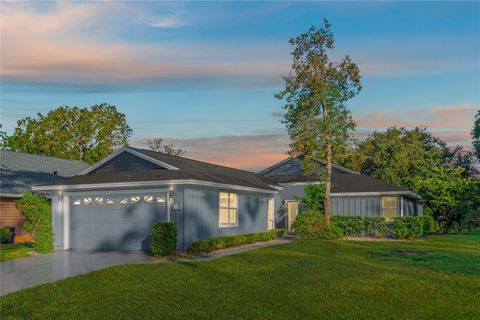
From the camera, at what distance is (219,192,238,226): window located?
24094mm

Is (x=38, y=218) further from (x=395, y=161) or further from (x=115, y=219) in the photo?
(x=395, y=161)

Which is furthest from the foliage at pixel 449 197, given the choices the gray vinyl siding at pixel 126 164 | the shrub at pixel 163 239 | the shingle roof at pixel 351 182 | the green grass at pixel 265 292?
the shrub at pixel 163 239

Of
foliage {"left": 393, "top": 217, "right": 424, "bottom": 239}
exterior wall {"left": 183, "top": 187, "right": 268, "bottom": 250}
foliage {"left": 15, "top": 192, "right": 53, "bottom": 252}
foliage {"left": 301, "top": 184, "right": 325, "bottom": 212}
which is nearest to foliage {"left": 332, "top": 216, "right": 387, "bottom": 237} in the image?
foliage {"left": 393, "top": 217, "right": 424, "bottom": 239}

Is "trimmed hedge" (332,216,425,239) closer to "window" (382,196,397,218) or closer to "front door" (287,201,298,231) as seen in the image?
"window" (382,196,397,218)

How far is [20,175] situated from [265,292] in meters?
22.9

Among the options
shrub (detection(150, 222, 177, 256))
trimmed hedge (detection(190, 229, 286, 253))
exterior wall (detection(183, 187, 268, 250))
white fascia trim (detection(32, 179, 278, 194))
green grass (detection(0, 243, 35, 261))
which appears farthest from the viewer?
exterior wall (detection(183, 187, 268, 250))

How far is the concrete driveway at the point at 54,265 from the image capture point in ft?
46.4

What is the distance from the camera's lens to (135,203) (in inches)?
855

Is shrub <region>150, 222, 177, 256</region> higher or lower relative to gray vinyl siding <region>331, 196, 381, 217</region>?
lower

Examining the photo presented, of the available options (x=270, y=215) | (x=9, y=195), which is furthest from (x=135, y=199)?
(x=270, y=215)

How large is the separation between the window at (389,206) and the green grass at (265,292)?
505 inches

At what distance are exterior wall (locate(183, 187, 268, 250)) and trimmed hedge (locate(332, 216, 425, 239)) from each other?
5196mm

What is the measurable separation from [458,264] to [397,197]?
1359 centimetres

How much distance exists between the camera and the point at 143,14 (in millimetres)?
16172
